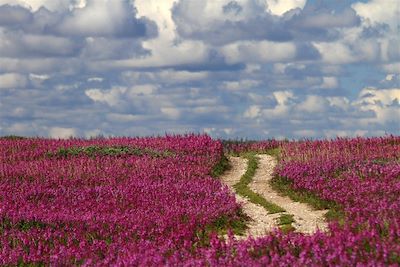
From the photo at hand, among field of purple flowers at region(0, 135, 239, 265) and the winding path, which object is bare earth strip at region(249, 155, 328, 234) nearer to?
the winding path

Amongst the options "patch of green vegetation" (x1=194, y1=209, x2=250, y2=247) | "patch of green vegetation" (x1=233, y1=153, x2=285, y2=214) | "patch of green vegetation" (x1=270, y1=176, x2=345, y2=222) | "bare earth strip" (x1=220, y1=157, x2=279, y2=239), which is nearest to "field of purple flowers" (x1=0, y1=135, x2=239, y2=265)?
"patch of green vegetation" (x1=194, y1=209, x2=250, y2=247)

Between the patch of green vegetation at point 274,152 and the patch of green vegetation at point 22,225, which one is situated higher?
the patch of green vegetation at point 274,152

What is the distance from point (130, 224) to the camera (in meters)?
17.4

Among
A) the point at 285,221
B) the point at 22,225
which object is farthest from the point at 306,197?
the point at 22,225

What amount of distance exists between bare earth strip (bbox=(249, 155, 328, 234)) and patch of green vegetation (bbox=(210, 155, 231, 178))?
1372mm

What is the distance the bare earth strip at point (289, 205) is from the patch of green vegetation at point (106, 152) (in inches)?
168

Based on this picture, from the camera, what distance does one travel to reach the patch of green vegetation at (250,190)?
21.7m

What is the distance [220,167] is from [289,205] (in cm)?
809

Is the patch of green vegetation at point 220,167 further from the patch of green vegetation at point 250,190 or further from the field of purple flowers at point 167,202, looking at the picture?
the patch of green vegetation at point 250,190

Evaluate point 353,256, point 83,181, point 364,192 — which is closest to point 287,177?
point 364,192

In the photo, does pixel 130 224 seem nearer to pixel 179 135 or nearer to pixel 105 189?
pixel 105 189

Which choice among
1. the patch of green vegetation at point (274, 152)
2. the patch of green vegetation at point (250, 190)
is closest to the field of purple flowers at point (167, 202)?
the patch of green vegetation at point (274, 152)

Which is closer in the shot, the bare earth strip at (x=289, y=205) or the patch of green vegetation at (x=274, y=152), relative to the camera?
the bare earth strip at (x=289, y=205)

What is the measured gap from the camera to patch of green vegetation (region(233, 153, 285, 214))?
71.3 feet
